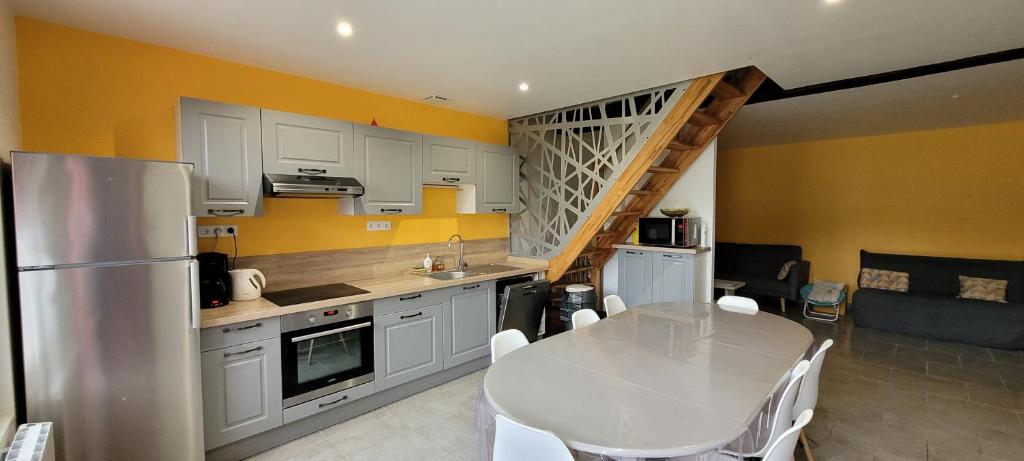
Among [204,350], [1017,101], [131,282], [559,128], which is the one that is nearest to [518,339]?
[204,350]

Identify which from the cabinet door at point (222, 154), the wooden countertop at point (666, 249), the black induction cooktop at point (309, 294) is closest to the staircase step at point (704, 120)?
the wooden countertop at point (666, 249)

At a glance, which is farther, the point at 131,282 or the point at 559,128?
the point at 559,128

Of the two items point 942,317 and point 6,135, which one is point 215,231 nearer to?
point 6,135

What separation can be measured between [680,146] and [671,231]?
2.96 feet

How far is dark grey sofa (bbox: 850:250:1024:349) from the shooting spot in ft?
13.9

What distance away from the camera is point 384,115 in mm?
3678

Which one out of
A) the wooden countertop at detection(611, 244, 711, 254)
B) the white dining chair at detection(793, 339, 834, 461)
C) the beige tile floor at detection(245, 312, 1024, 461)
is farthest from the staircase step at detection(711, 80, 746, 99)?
the beige tile floor at detection(245, 312, 1024, 461)

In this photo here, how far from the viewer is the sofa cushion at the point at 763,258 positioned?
6.02 meters

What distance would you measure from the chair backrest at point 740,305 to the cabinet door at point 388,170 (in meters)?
2.60

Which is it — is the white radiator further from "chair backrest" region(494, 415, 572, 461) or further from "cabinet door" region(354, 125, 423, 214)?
"cabinet door" region(354, 125, 423, 214)

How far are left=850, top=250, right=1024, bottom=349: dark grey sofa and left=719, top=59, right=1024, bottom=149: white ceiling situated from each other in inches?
65.0

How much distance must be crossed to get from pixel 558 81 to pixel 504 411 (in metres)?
2.65

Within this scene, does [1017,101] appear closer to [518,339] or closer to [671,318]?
[671,318]

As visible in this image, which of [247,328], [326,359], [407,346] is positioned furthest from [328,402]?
[247,328]
